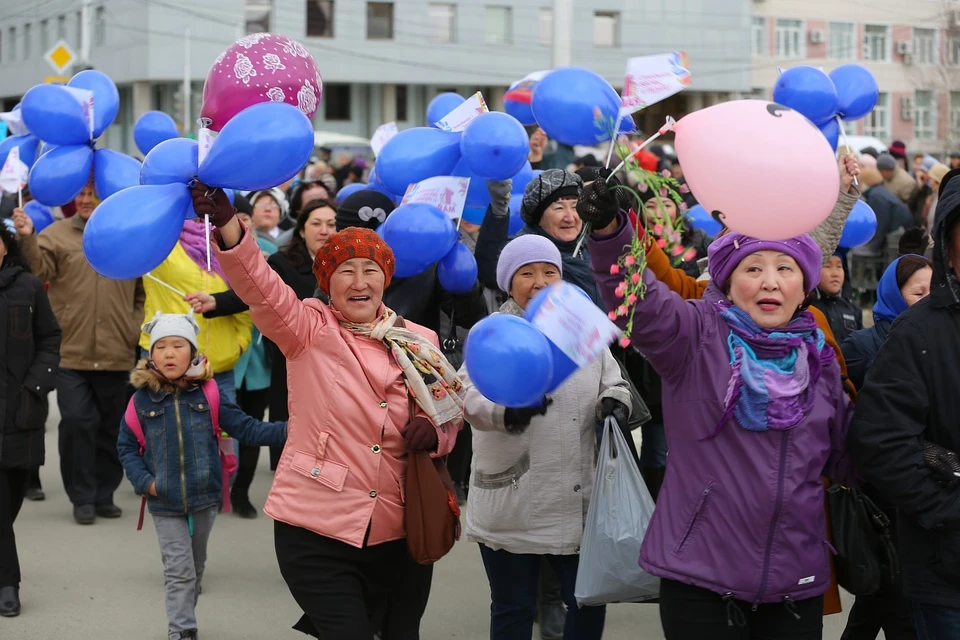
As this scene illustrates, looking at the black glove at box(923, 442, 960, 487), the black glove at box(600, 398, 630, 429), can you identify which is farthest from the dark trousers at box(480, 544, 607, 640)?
the black glove at box(923, 442, 960, 487)

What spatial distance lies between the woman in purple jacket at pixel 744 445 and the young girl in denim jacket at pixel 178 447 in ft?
A: 8.05

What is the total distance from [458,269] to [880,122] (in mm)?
53992

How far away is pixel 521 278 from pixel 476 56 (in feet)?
152

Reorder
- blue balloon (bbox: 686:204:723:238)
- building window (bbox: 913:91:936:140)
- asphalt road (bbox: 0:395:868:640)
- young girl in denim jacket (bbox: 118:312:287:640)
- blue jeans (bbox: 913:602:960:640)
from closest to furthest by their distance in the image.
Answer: blue jeans (bbox: 913:602:960:640) < young girl in denim jacket (bbox: 118:312:287:640) < asphalt road (bbox: 0:395:868:640) < blue balloon (bbox: 686:204:723:238) < building window (bbox: 913:91:936:140)

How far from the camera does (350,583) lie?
4234 millimetres

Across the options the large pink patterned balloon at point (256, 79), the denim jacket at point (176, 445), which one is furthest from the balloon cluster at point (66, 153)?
the large pink patterned balloon at point (256, 79)

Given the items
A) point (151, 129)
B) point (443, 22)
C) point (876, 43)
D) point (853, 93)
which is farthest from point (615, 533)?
point (876, 43)

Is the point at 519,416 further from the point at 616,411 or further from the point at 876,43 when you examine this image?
the point at 876,43

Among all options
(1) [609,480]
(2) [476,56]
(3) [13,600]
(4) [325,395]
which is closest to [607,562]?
(1) [609,480]

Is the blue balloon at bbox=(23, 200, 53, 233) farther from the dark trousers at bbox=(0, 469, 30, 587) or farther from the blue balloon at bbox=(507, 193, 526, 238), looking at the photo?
the blue balloon at bbox=(507, 193, 526, 238)

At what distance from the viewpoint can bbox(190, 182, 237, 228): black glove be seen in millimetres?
3875

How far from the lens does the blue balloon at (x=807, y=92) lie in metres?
5.87

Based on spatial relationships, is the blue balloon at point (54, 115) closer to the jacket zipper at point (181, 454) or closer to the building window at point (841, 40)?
the jacket zipper at point (181, 454)

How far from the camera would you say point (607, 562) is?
14.2 ft
